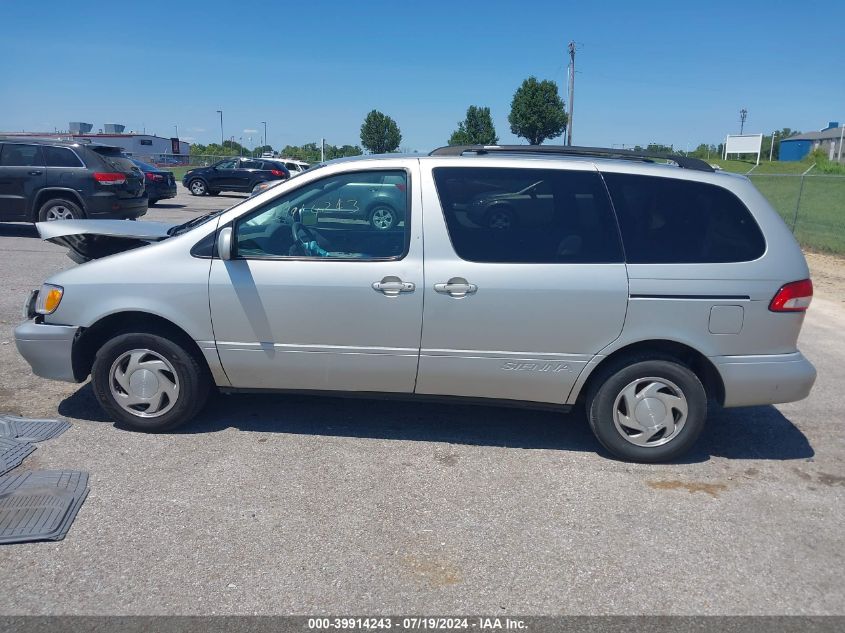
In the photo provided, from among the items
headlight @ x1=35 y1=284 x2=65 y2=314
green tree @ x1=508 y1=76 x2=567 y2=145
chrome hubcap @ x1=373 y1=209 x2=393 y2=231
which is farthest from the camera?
green tree @ x1=508 y1=76 x2=567 y2=145

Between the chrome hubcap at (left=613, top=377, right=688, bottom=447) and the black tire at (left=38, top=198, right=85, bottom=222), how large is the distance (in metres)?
11.3

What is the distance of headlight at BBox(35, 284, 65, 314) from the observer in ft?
15.3

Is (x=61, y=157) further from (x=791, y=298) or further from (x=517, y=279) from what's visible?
(x=791, y=298)

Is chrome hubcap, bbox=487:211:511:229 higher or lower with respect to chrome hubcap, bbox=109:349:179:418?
higher

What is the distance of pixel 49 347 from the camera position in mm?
4691

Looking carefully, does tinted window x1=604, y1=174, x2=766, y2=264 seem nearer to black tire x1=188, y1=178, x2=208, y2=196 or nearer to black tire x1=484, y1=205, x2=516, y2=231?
black tire x1=484, y1=205, x2=516, y2=231

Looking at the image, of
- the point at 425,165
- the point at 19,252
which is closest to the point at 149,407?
the point at 425,165

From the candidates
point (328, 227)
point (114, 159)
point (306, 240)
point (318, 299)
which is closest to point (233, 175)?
point (114, 159)

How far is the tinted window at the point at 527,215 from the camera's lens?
14.4 feet

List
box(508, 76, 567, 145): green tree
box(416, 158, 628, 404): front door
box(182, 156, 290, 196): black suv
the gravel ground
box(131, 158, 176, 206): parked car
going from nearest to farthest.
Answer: the gravel ground, box(416, 158, 628, 404): front door, box(131, 158, 176, 206): parked car, box(182, 156, 290, 196): black suv, box(508, 76, 567, 145): green tree

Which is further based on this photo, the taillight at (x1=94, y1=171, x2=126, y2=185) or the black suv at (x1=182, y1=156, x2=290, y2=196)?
the black suv at (x1=182, y1=156, x2=290, y2=196)

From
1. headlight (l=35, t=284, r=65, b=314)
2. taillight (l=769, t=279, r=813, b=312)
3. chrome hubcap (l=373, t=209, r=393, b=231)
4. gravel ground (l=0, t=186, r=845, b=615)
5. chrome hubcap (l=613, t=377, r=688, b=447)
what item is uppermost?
chrome hubcap (l=373, t=209, r=393, b=231)

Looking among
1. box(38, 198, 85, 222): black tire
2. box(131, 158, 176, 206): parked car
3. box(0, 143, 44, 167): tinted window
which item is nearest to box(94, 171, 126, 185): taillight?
box(38, 198, 85, 222): black tire

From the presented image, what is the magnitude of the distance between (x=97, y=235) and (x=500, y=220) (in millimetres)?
2931
